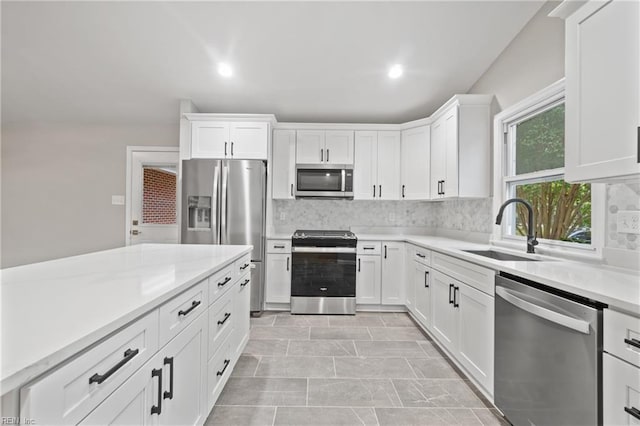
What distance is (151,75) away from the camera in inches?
127

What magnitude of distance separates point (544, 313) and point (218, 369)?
171 centimetres

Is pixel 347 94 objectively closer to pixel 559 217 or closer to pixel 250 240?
pixel 250 240

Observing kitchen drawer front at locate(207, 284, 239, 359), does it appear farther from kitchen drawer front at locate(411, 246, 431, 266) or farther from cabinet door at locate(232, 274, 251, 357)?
kitchen drawer front at locate(411, 246, 431, 266)

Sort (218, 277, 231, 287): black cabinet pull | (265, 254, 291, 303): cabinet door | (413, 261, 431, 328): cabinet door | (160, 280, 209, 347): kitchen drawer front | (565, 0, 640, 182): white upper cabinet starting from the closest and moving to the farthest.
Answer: (160, 280, 209, 347): kitchen drawer front, (565, 0, 640, 182): white upper cabinet, (218, 277, 231, 287): black cabinet pull, (413, 261, 431, 328): cabinet door, (265, 254, 291, 303): cabinet door

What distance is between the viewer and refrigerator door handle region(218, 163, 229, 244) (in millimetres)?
3496

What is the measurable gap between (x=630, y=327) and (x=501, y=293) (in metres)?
0.70

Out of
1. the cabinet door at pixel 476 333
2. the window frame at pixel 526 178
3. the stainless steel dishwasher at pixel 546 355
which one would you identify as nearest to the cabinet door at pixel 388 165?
the window frame at pixel 526 178

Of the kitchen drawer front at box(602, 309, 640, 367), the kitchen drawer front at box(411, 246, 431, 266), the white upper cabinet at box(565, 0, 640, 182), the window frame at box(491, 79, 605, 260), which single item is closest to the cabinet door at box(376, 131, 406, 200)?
the kitchen drawer front at box(411, 246, 431, 266)

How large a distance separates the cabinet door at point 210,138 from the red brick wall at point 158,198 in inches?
52.1

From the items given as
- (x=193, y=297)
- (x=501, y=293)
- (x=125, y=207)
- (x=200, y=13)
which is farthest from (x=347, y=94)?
(x=125, y=207)

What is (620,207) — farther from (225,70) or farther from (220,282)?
(225,70)

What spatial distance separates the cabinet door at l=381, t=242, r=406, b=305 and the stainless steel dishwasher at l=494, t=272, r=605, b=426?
189 centimetres

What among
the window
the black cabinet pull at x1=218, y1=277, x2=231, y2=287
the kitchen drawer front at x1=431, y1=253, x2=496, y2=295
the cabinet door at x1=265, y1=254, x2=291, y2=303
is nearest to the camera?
the black cabinet pull at x1=218, y1=277, x2=231, y2=287

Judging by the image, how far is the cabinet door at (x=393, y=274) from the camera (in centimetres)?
365
